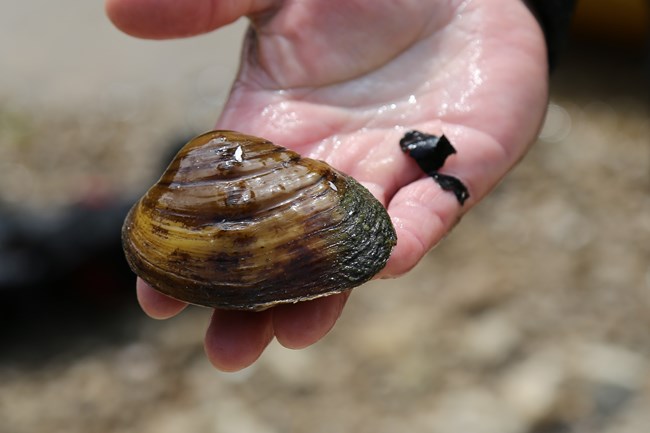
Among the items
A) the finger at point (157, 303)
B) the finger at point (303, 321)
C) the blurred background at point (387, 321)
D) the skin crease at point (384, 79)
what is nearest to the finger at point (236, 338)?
the finger at point (303, 321)

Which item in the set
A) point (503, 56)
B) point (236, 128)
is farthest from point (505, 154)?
point (236, 128)

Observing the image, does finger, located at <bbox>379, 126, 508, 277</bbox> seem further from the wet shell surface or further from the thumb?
the thumb

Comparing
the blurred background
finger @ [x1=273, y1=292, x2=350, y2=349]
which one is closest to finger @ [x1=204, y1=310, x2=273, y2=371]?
finger @ [x1=273, y1=292, x2=350, y2=349]

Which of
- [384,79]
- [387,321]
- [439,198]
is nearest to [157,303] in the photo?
[439,198]

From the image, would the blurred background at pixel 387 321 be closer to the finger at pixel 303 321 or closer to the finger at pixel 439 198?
the finger at pixel 439 198

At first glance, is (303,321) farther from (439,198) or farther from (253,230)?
(439,198)

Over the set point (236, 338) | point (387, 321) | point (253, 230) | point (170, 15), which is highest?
point (170, 15)
